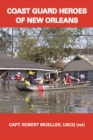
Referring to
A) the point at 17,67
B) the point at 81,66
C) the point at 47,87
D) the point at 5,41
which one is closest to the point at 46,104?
the point at 47,87

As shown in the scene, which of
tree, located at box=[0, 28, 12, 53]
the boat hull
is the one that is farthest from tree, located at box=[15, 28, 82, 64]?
the boat hull

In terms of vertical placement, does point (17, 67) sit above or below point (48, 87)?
above

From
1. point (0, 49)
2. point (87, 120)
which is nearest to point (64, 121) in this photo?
point (87, 120)

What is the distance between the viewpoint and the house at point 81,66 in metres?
43.4

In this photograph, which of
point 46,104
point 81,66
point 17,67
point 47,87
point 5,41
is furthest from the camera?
point 5,41

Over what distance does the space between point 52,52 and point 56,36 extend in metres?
2.50

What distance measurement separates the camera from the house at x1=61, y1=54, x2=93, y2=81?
43.4 meters

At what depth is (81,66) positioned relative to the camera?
146 ft

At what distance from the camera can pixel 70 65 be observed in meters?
46.9

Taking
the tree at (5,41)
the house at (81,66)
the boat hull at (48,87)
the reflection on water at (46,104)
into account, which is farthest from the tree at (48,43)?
the reflection on water at (46,104)

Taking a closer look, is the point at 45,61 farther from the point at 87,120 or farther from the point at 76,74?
the point at 87,120

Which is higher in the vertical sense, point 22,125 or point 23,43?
point 23,43

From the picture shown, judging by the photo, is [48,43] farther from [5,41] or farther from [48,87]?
[48,87]

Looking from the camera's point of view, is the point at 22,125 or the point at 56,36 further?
the point at 56,36
